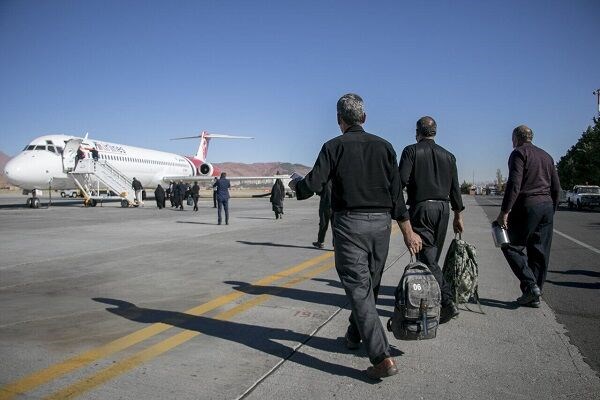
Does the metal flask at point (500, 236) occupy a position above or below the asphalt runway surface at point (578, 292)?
above

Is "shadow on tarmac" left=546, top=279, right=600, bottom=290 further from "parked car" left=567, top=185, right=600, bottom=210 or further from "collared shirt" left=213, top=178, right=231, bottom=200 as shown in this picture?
"parked car" left=567, top=185, right=600, bottom=210

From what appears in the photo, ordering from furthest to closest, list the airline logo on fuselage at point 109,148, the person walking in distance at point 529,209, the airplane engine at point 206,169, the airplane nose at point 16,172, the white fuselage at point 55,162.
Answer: the airplane engine at point 206,169 < the airline logo on fuselage at point 109,148 < the white fuselage at point 55,162 < the airplane nose at point 16,172 < the person walking in distance at point 529,209

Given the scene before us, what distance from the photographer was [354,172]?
3393 mm

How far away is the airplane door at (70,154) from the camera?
2706 cm

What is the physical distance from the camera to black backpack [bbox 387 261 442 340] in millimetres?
3590

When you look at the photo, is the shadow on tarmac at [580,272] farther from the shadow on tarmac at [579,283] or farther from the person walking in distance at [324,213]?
the person walking in distance at [324,213]

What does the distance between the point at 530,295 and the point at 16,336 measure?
5061 millimetres

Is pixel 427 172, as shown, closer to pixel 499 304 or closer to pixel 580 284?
pixel 499 304

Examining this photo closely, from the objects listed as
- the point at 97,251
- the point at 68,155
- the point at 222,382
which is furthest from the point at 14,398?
the point at 68,155

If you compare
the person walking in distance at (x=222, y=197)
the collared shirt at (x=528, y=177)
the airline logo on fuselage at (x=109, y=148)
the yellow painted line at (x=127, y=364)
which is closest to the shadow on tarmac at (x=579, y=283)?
the collared shirt at (x=528, y=177)

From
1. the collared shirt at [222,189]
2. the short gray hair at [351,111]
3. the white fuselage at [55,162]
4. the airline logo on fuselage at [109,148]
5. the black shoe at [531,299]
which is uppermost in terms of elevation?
the airline logo on fuselage at [109,148]

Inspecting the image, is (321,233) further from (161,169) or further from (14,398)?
(161,169)

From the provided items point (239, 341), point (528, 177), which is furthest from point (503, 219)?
point (239, 341)

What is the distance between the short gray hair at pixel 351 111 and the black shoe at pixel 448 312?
2.10 metres
